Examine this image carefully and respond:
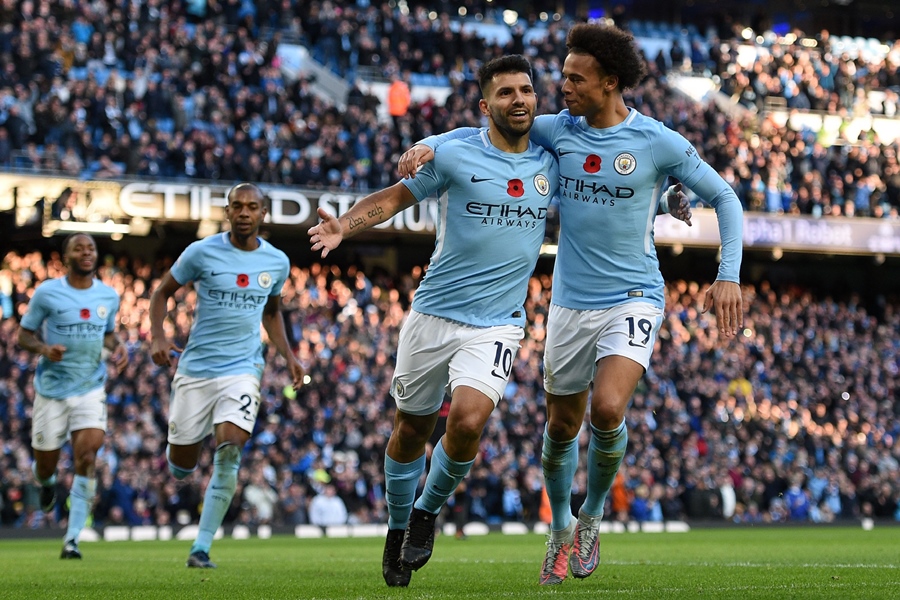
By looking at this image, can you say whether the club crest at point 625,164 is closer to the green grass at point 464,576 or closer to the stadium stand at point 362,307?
the green grass at point 464,576

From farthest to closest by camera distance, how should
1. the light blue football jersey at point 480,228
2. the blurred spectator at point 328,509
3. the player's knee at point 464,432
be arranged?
the blurred spectator at point 328,509 → the light blue football jersey at point 480,228 → the player's knee at point 464,432

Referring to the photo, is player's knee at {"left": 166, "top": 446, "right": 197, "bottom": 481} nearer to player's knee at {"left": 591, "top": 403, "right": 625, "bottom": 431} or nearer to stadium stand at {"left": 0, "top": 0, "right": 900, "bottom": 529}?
player's knee at {"left": 591, "top": 403, "right": 625, "bottom": 431}

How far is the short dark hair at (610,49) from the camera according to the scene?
7.63 m

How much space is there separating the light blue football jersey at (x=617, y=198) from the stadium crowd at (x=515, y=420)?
1304cm

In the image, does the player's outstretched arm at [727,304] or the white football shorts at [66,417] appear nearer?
the player's outstretched arm at [727,304]

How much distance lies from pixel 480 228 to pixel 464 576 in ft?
8.66

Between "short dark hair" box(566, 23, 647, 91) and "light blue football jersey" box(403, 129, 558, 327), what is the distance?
743 mm

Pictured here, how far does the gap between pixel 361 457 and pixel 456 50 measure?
14864 millimetres

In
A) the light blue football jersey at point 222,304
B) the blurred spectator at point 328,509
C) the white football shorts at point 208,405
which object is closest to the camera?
the white football shorts at point 208,405

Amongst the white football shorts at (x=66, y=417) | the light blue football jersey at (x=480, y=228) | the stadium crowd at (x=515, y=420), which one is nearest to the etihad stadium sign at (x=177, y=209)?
the stadium crowd at (x=515, y=420)

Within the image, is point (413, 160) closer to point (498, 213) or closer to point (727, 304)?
point (498, 213)

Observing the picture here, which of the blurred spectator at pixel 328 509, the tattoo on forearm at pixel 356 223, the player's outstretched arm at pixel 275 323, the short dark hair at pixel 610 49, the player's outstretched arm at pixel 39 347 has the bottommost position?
the blurred spectator at pixel 328 509

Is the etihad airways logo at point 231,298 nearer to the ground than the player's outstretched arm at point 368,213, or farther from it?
nearer to the ground

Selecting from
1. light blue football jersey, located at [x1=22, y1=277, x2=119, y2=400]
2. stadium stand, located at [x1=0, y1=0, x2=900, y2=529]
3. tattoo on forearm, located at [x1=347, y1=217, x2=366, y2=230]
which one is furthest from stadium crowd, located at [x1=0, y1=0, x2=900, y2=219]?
tattoo on forearm, located at [x1=347, y1=217, x2=366, y2=230]
